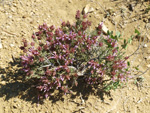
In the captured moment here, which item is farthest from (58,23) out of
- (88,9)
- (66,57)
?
(66,57)

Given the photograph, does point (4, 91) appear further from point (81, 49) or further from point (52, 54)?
point (81, 49)

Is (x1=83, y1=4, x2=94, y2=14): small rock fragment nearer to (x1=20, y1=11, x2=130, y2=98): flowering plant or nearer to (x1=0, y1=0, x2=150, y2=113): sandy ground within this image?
(x1=0, y1=0, x2=150, y2=113): sandy ground

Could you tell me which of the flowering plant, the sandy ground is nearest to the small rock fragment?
the sandy ground

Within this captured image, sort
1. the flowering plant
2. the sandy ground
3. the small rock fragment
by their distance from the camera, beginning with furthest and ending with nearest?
the small rock fragment → the sandy ground → the flowering plant

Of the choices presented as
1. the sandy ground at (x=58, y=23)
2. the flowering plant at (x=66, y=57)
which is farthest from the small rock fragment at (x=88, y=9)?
the flowering plant at (x=66, y=57)

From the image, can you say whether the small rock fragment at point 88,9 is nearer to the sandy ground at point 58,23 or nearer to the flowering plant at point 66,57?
the sandy ground at point 58,23

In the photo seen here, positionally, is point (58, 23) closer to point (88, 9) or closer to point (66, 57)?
point (88, 9)

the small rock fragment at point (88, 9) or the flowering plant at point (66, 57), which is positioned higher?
the small rock fragment at point (88, 9)

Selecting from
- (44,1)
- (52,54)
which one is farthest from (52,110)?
(44,1)
